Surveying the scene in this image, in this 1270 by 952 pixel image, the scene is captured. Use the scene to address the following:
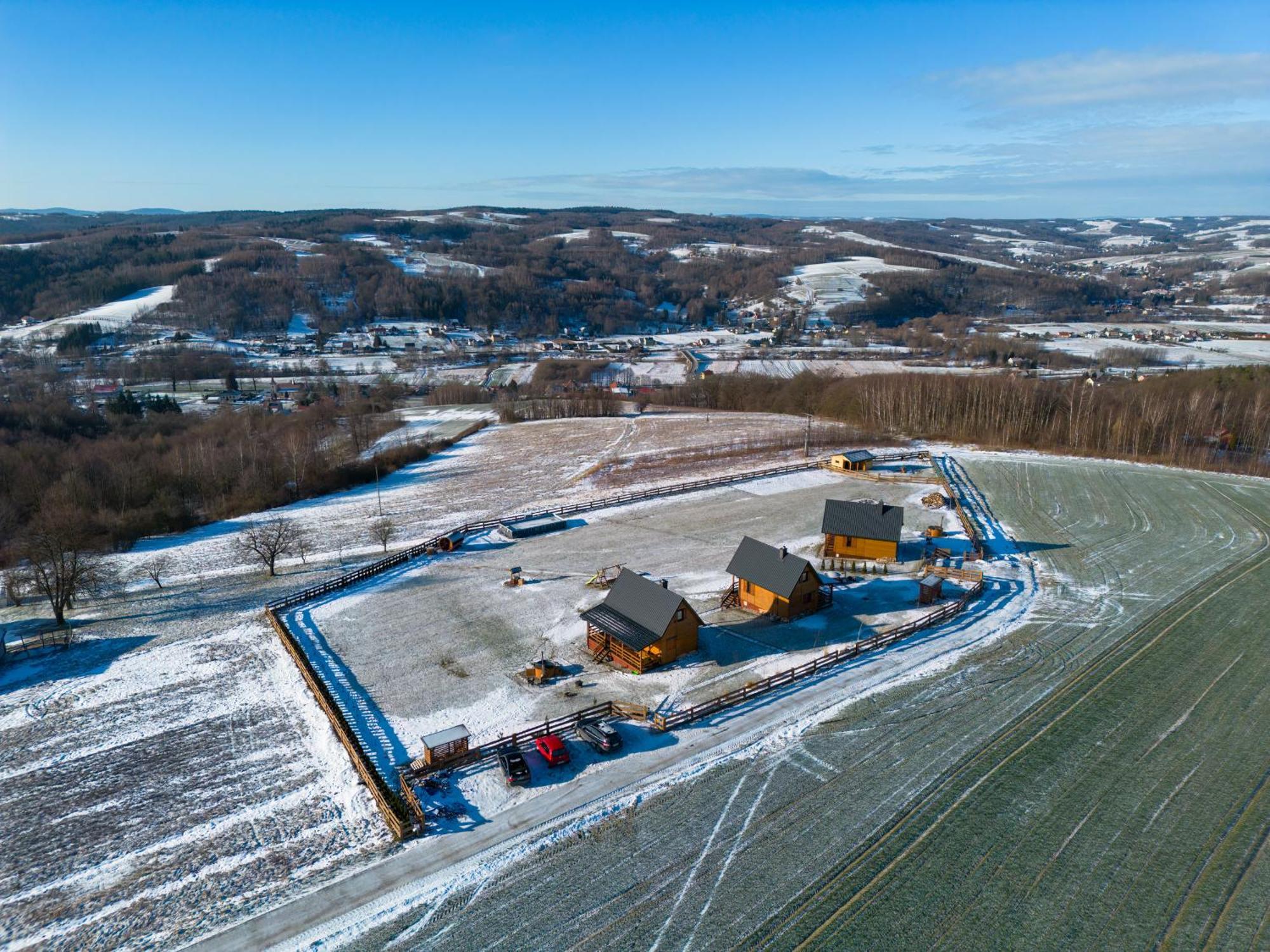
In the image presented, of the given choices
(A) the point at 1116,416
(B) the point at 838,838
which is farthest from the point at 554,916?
(A) the point at 1116,416

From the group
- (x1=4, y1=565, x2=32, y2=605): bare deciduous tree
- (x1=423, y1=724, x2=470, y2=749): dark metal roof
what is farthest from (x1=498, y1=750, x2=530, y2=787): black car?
(x1=4, y1=565, x2=32, y2=605): bare deciduous tree

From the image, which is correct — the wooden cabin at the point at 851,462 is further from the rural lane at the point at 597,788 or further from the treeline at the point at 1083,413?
the rural lane at the point at 597,788

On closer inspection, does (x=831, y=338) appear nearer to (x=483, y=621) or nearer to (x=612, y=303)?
(x=612, y=303)

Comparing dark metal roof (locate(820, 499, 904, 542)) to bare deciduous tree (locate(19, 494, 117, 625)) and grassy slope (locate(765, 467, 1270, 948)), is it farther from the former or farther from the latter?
bare deciduous tree (locate(19, 494, 117, 625))

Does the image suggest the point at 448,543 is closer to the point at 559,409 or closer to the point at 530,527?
the point at 530,527

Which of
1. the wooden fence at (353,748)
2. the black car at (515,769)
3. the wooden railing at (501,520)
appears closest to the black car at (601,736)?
the black car at (515,769)

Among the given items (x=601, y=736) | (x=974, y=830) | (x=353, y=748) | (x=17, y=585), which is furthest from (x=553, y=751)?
(x=17, y=585)
